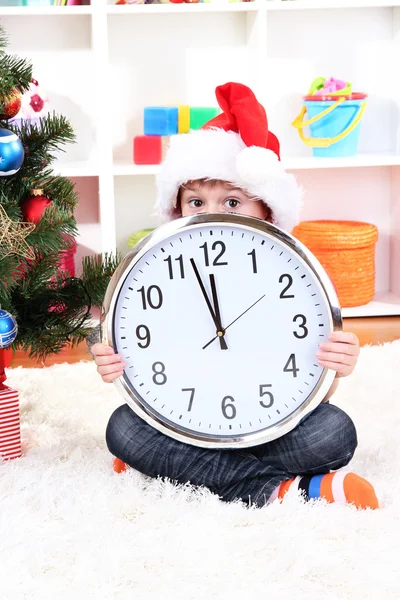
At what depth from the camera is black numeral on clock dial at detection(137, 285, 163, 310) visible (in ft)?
4.10

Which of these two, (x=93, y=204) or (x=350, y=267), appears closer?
(x=350, y=267)

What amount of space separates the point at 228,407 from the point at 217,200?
1.05ft

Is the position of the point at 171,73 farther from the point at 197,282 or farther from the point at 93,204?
the point at 197,282

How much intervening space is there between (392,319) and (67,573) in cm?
175

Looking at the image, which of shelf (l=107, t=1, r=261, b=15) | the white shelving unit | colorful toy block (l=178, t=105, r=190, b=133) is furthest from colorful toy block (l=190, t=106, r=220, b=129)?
shelf (l=107, t=1, r=261, b=15)

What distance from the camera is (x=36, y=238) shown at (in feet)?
4.54

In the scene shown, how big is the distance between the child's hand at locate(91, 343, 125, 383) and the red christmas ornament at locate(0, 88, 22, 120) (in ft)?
1.41

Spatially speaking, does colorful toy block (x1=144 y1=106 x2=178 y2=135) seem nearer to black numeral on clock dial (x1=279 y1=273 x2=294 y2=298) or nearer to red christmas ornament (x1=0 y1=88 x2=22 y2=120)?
red christmas ornament (x1=0 y1=88 x2=22 y2=120)

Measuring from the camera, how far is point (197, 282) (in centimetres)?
124

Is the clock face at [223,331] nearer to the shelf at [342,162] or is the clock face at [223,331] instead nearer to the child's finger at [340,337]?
the child's finger at [340,337]

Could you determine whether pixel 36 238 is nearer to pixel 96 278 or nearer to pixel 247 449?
pixel 96 278

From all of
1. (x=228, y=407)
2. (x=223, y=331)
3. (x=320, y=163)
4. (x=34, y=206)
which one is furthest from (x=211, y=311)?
(x=320, y=163)

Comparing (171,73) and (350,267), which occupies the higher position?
(171,73)

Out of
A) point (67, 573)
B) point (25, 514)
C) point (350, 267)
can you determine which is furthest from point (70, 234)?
point (350, 267)
